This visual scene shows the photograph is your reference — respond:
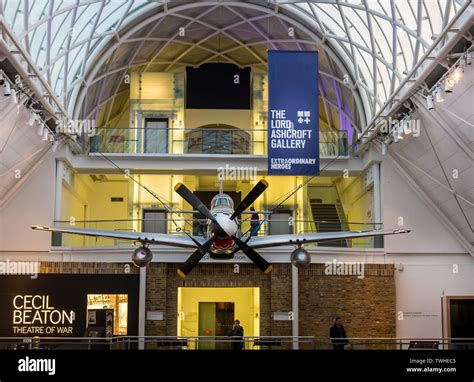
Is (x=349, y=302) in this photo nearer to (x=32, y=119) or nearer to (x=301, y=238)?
(x=301, y=238)

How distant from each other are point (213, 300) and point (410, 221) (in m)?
9.65

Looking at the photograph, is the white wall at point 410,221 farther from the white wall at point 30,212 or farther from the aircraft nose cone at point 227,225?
the white wall at point 30,212

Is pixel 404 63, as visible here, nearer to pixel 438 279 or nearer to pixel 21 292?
pixel 438 279

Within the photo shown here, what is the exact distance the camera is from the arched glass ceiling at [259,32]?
24.8m

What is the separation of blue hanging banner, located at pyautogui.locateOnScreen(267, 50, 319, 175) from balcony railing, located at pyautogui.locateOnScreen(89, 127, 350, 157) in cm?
770

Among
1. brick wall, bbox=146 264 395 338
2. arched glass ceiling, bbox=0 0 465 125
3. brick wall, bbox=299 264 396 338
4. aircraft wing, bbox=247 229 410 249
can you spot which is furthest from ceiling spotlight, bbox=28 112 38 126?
brick wall, bbox=299 264 396 338

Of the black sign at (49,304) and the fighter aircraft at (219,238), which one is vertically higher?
the fighter aircraft at (219,238)

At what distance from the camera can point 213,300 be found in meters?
32.7

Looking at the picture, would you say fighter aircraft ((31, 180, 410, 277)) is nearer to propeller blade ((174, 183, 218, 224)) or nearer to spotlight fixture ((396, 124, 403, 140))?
propeller blade ((174, 183, 218, 224))

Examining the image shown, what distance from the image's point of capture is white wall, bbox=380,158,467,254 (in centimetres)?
3067

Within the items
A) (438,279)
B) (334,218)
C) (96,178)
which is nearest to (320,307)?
(438,279)

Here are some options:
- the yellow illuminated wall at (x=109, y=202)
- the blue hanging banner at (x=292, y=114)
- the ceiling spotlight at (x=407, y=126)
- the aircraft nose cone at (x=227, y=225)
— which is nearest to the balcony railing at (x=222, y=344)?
the aircraft nose cone at (x=227, y=225)

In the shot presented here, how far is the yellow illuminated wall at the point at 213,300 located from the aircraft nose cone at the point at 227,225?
28.3 ft

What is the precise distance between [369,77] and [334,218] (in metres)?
8.06
